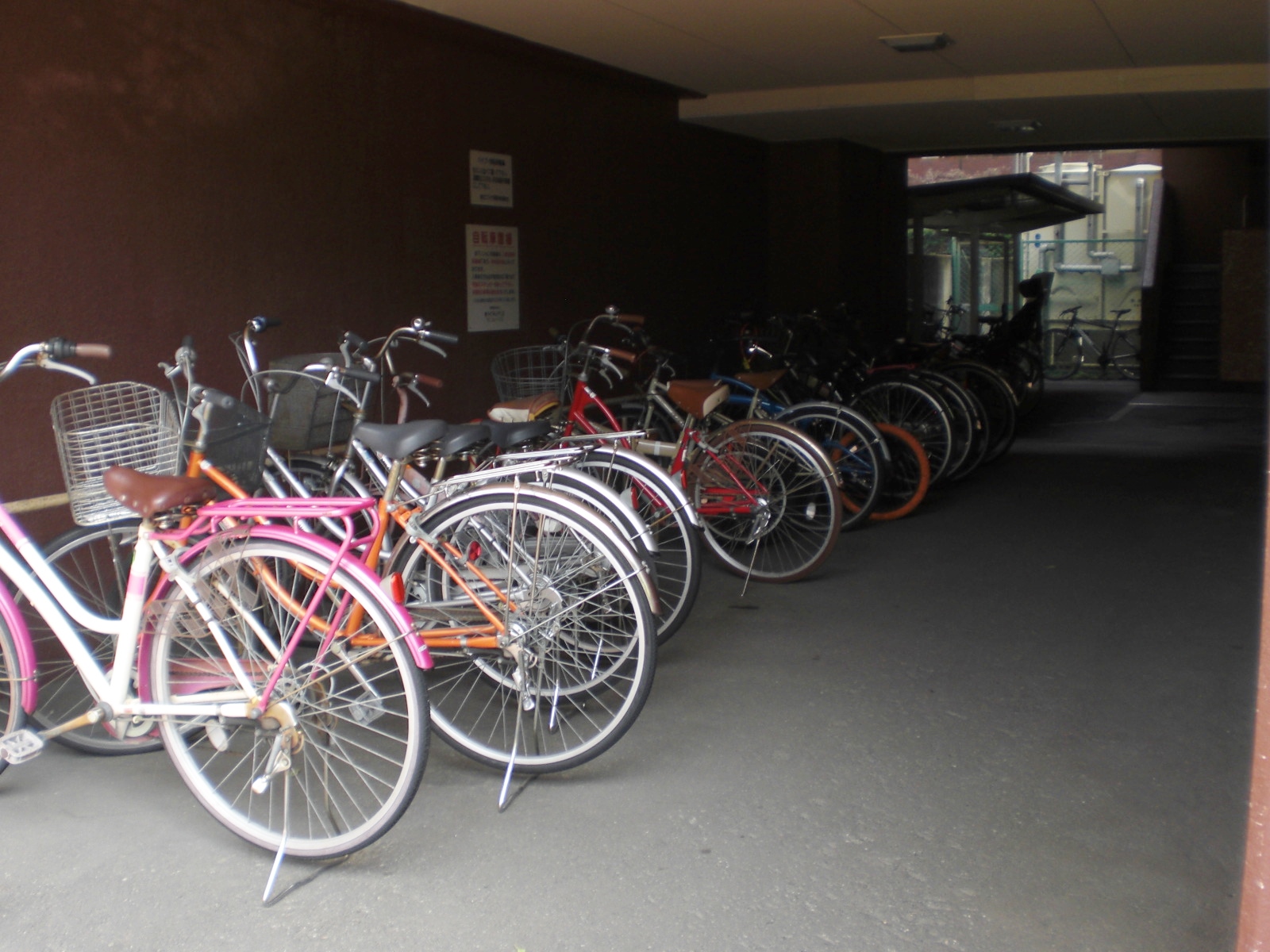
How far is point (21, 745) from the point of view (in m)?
2.66

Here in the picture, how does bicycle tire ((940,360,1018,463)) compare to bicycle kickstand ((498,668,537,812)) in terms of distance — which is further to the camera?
bicycle tire ((940,360,1018,463))

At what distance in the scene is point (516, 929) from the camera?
90.7 inches

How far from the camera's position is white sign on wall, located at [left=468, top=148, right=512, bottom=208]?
219 inches

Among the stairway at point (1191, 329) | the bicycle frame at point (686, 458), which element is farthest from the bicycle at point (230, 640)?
the stairway at point (1191, 329)

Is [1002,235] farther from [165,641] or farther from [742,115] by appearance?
[165,641]

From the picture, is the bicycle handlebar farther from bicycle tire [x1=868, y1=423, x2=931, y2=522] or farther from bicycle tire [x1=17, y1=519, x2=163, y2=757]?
bicycle tire [x1=868, y1=423, x2=931, y2=522]

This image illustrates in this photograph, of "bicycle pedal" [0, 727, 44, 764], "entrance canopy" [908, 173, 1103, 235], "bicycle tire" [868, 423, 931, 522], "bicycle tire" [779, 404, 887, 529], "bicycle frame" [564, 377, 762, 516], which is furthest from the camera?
"entrance canopy" [908, 173, 1103, 235]

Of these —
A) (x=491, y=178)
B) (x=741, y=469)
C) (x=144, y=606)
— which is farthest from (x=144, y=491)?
(x=491, y=178)

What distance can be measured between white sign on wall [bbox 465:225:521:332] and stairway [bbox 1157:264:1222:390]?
382 inches

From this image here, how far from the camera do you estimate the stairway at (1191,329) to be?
1312 cm

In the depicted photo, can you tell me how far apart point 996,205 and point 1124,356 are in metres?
3.85

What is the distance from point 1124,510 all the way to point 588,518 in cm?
428

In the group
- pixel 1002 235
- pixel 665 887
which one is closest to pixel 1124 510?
pixel 665 887

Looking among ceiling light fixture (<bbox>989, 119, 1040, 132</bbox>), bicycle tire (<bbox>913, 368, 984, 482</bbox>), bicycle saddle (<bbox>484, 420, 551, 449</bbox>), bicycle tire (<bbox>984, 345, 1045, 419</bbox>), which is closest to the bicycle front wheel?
bicycle saddle (<bbox>484, 420, 551, 449</bbox>)
